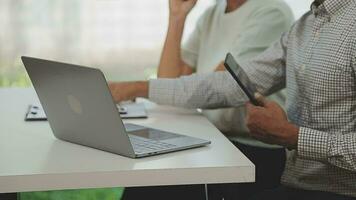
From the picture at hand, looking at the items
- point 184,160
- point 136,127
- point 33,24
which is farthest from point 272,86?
point 33,24

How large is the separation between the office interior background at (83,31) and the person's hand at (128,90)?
0.81 meters

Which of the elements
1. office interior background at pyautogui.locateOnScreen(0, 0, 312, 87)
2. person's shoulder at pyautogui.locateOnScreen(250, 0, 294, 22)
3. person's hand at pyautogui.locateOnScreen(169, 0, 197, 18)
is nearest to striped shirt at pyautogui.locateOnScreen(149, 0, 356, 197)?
person's shoulder at pyautogui.locateOnScreen(250, 0, 294, 22)

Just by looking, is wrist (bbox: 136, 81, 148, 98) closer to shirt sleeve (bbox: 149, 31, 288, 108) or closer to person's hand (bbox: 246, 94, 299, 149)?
shirt sleeve (bbox: 149, 31, 288, 108)

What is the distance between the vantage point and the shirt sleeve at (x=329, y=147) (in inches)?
51.9

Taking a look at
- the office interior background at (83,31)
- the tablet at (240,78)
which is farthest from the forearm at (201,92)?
the office interior background at (83,31)

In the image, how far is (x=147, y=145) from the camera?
1.32 metres

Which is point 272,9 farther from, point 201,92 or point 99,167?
point 99,167

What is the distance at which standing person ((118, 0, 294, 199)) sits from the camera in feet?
5.93

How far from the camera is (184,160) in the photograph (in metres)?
1.22

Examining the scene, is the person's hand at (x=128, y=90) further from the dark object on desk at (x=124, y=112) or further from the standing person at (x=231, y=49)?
the standing person at (x=231, y=49)

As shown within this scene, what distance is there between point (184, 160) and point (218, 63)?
0.79 m

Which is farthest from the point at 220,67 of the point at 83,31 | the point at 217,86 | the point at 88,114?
the point at 83,31

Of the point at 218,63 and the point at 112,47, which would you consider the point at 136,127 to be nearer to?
the point at 218,63

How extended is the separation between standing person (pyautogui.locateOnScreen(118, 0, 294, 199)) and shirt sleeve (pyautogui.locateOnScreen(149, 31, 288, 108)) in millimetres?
110
